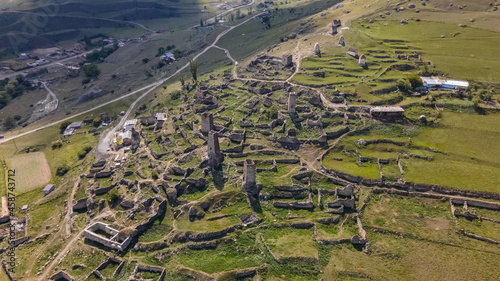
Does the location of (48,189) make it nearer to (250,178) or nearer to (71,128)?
(71,128)

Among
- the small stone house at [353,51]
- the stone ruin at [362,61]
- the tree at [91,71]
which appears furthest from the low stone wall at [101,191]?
the tree at [91,71]

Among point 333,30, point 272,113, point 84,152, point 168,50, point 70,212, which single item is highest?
point 333,30

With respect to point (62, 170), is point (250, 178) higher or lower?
higher

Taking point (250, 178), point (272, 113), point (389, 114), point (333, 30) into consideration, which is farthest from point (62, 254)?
point (333, 30)

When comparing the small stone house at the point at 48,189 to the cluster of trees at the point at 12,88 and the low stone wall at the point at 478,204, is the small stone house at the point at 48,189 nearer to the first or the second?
the cluster of trees at the point at 12,88

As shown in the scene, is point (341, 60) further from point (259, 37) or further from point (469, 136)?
point (259, 37)

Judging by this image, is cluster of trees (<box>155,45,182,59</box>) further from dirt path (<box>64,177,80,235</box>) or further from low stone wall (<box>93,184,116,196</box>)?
low stone wall (<box>93,184,116,196</box>)

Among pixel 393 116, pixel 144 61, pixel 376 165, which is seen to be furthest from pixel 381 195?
pixel 144 61
